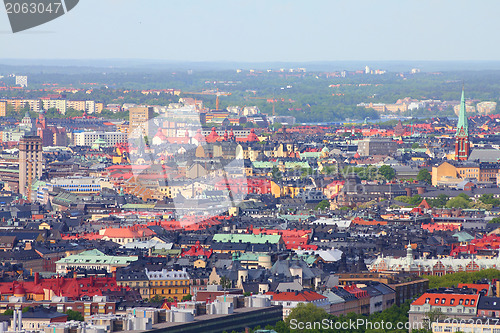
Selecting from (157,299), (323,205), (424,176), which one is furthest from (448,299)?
(424,176)

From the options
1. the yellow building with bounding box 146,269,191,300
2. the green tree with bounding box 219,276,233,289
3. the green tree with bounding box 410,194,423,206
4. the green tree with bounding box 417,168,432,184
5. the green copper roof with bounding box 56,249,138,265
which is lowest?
the green tree with bounding box 417,168,432,184

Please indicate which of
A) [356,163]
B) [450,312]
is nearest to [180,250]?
[450,312]

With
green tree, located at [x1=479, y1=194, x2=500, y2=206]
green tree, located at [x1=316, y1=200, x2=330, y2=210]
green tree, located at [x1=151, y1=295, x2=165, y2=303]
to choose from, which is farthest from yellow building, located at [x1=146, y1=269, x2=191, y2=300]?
green tree, located at [x1=479, y1=194, x2=500, y2=206]

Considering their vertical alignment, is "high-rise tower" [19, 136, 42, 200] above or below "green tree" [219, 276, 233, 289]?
below

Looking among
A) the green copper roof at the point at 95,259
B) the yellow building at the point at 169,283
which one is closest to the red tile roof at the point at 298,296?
the yellow building at the point at 169,283

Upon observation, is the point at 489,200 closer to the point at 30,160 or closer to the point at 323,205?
the point at 323,205

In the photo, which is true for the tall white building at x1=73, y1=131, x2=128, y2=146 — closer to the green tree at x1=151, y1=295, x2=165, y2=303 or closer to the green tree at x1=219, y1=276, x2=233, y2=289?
the green tree at x1=219, y1=276, x2=233, y2=289

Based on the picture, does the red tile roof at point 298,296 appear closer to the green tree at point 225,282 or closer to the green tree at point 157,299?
the green tree at point 225,282
